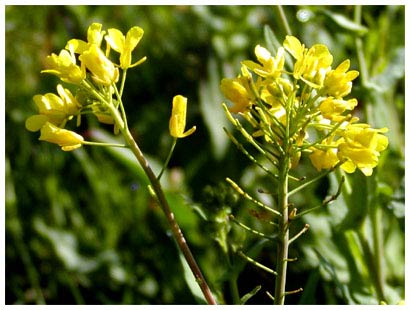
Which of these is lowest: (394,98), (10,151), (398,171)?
(398,171)

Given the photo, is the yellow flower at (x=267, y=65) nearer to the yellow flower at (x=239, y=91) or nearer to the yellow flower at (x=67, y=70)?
the yellow flower at (x=239, y=91)

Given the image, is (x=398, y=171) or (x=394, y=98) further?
(x=394, y=98)

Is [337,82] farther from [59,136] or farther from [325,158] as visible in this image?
[59,136]

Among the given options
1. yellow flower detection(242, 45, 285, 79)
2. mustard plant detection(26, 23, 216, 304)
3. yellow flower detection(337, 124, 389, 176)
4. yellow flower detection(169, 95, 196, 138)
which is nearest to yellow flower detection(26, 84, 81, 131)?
mustard plant detection(26, 23, 216, 304)

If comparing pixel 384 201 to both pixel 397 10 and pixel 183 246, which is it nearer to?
pixel 183 246

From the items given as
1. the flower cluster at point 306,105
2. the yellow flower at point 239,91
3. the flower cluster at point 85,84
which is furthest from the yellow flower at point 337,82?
the flower cluster at point 85,84

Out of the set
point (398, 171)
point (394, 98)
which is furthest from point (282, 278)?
point (394, 98)

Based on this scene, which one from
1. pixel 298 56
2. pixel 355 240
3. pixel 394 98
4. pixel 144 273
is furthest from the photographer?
pixel 394 98

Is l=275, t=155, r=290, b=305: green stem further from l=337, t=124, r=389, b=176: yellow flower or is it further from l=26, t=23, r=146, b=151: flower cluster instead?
l=26, t=23, r=146, b=151: flower cluster
